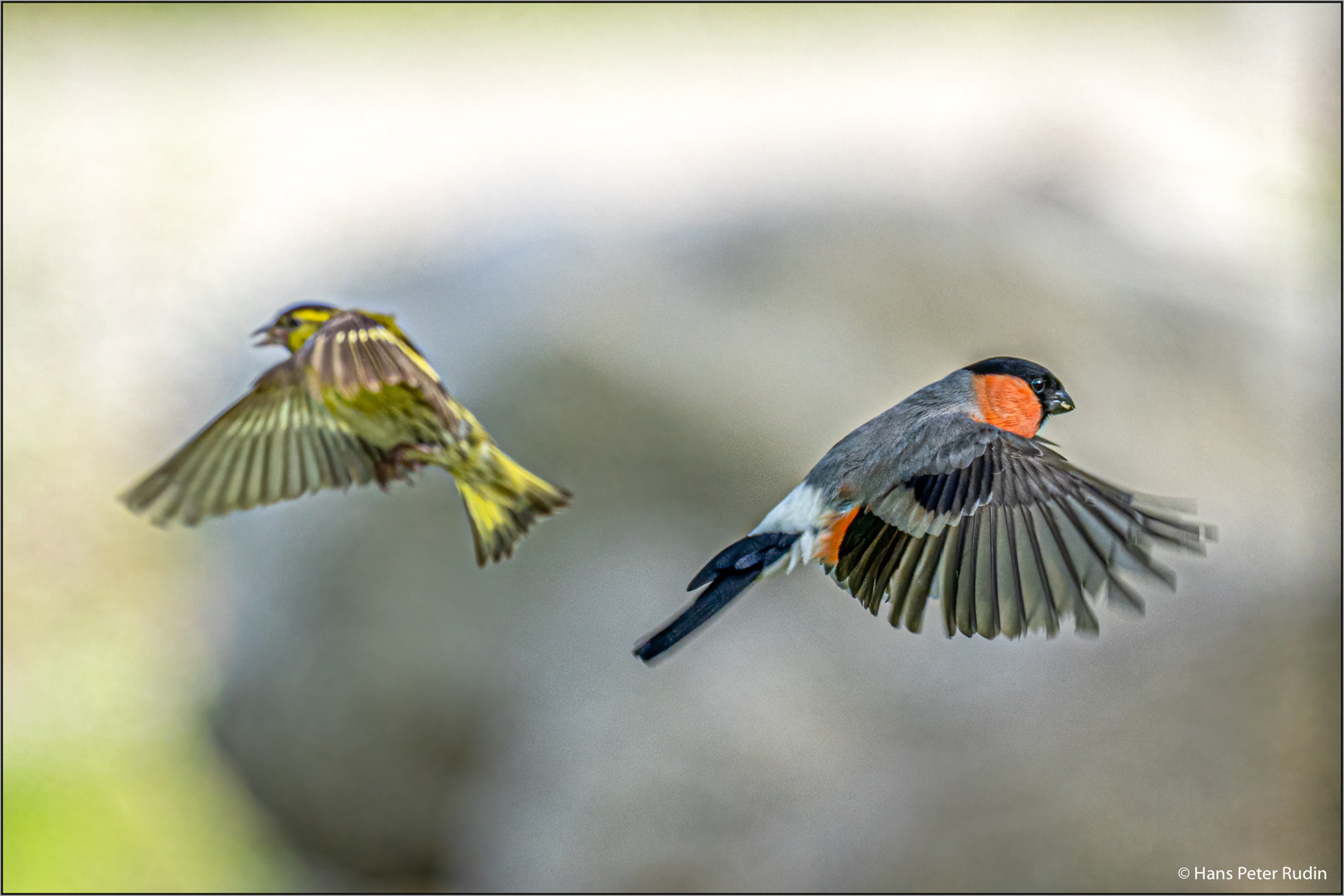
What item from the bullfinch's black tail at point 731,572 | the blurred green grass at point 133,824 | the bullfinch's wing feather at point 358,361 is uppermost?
→ the bullfinch's wing feather at point 358,361

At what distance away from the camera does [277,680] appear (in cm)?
193

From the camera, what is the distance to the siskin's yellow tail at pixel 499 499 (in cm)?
68

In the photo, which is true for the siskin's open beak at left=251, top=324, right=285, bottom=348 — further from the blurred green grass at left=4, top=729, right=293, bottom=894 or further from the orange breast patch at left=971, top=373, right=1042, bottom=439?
the blurred green grass at left=4, top=729, right=293, bottom=894

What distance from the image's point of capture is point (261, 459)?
65 centimetres

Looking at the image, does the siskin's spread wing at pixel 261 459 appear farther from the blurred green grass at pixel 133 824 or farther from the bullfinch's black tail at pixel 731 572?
the blurred green grass at pixel 133 824

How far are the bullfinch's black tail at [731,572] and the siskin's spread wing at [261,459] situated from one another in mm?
209

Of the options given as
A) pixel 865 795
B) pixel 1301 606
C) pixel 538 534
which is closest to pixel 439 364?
pixel 538 534

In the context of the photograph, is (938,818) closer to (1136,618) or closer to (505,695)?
(1136,618)

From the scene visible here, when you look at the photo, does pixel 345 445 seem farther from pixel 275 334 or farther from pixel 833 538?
pixel 833 538

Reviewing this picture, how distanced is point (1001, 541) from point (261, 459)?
45cm

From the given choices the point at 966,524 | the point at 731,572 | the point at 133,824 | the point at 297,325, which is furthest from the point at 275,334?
the point at 133,824

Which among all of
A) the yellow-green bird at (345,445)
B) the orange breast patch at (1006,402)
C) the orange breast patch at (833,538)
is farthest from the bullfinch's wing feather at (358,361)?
the orange breast patch at (1006,402)

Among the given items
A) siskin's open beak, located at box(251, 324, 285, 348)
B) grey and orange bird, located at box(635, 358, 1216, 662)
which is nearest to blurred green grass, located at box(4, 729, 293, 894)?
siskin's open beak, located at box(251, 324, 285, 348)

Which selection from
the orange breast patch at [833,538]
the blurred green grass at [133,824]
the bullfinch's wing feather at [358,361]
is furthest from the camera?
the blurred green grass at [133,824]
